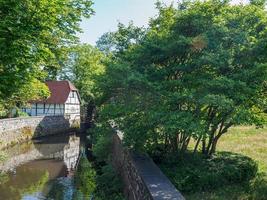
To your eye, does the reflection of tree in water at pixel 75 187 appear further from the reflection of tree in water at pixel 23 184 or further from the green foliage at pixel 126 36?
the green foliage at pixel 126 36

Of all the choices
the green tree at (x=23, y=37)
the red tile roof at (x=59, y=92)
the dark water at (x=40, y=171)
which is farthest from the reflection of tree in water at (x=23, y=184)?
the red tile roof at (x=59, y=92)

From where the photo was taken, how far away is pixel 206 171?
10.3m

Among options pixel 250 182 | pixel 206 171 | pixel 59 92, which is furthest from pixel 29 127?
pixel 250 182

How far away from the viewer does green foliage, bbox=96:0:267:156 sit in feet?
30.0

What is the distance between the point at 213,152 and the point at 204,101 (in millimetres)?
4192

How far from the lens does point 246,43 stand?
32.6 ft

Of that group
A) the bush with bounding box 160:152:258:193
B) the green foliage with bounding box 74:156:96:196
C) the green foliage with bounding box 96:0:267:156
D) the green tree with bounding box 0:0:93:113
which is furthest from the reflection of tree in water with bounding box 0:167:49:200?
the bush with bounding box 160:152:258:193

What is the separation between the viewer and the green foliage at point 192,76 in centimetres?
915

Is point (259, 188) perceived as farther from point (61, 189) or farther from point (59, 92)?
point (59, 92)

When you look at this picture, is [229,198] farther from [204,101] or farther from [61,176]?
[61,176]

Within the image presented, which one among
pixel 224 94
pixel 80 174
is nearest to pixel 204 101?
pixel 224 94

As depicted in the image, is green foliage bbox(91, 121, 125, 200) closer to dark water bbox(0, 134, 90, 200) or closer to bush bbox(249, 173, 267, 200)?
dark water bbox(0, 134, 90, 200)

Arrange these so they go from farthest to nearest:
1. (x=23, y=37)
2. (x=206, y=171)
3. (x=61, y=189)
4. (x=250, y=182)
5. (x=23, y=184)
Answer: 1. (x=23, y=184)
2. (x=61, y=189)
3. (x=23, y=37)
4. (x=206, y=171)
5. (x=250, y=182)

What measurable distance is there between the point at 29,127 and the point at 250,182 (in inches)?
918
